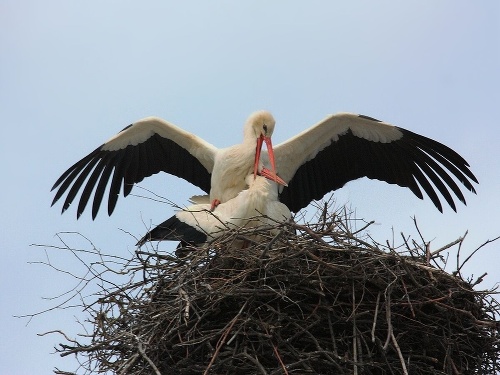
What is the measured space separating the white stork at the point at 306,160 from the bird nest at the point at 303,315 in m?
1.64

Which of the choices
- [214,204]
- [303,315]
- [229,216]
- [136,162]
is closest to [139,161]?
[136,162]

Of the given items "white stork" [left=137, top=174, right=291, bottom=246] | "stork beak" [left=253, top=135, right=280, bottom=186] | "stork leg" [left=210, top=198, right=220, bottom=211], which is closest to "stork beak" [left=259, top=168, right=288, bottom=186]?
"stork beak" [left=253, top=135, right=280, bottom=186]

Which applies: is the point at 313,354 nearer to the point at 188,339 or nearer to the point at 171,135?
the point at 188,339

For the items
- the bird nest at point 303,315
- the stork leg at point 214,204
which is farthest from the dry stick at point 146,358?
the stork leg at point 214,204

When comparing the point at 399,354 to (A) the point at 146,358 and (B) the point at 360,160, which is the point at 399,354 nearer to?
(A) the point at 146,358

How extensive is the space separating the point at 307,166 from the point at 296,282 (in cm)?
220

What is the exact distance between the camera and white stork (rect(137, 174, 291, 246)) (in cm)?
737

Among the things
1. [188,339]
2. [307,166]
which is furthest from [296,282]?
[307,166]

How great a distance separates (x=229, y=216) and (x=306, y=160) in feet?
4.17

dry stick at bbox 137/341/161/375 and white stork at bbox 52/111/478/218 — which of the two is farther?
white stork at bbox 52/111/478/218

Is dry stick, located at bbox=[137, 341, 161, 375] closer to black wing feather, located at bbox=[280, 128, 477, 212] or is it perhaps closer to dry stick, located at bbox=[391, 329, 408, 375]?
dry stick, located at bbox=[391, 329, 408, 375]

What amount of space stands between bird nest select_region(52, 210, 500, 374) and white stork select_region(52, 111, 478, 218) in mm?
1638

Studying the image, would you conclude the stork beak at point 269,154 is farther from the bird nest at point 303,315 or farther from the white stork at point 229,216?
the bird nest at point 303,315

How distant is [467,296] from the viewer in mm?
6699
